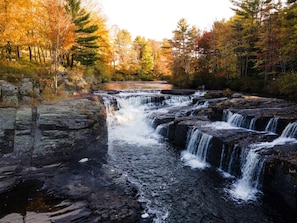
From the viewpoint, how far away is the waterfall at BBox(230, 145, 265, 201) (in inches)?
322

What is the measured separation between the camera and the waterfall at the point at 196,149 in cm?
1110

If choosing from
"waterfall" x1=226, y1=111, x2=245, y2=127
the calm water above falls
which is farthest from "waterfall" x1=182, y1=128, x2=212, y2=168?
"waterfall" x1=226, y1=111, x2=245, y2=127

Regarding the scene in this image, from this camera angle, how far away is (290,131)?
33.4 feet

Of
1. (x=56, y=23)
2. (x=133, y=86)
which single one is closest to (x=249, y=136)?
(x=56, y=23)

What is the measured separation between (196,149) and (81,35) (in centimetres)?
1978

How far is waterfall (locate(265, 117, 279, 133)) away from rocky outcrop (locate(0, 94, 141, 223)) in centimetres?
735

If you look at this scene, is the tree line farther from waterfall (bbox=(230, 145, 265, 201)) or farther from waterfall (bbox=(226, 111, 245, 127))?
waterfall (bbox=(230, 145, 265, 201))

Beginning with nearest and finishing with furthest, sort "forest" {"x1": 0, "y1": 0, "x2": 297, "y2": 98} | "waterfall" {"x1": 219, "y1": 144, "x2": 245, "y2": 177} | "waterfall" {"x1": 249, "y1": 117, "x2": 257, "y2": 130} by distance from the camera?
"waterfall" {"x1": 219, "y1": 144, "x2": 245, "y2": 177}, "waterfall" {"x1": 249, "y1": 117, "x2": 257, "y2": 130}, "forest" {"x1": 0, "y1": 0, "x2": 297, "y2": 98}

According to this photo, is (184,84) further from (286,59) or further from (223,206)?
(223,206)

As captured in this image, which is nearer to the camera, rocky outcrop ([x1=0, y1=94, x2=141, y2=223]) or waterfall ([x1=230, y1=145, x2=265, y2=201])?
rocky outcrop ([x1=0, y1=94, x2=141, y2=223])

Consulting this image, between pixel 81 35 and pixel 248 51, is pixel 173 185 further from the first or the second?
pixel 248 51

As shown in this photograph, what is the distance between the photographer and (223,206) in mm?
7402

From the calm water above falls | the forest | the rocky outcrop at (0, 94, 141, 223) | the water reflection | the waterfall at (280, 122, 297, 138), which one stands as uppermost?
the forest

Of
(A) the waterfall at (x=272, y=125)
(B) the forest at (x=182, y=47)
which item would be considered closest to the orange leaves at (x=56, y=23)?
(B) the forest at (x=182, y=47)
